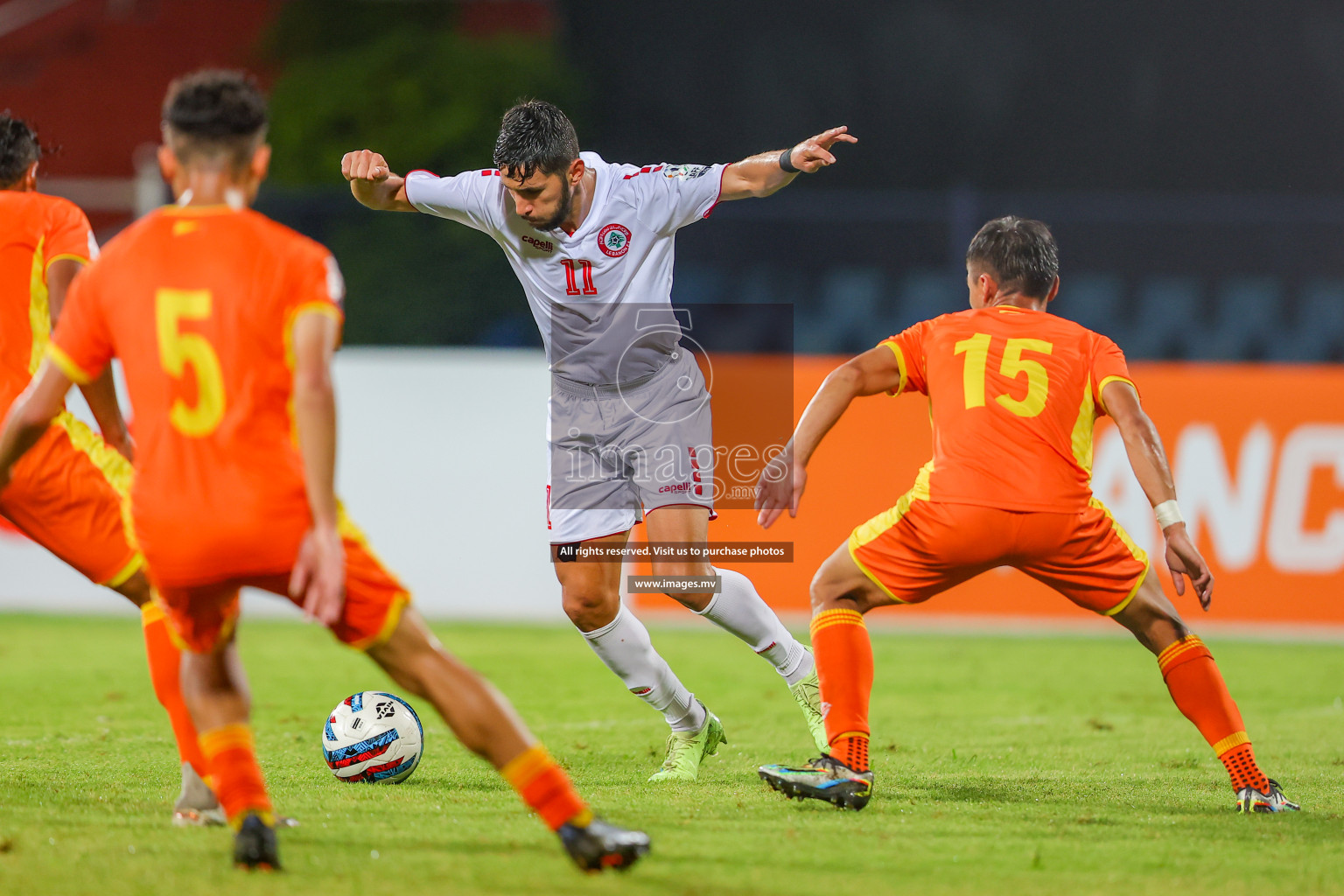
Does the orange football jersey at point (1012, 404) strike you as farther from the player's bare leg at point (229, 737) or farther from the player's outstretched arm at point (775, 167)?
the player's bare leg at point (229, 737)

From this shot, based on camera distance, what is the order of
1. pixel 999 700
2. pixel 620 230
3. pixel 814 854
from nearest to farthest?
pixel 814 854, pixel 620 230, pixel 999 700

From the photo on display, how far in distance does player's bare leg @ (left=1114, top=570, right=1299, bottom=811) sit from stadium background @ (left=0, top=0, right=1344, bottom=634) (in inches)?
161

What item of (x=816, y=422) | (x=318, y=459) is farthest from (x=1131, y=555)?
(x=318, y=459)

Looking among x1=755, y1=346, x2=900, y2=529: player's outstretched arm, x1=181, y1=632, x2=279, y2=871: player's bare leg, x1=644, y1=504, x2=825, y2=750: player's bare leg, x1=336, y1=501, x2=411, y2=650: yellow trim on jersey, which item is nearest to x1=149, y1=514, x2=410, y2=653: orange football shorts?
x1=336, y1=501, x2=411, y2=650: yellow trim on jersey

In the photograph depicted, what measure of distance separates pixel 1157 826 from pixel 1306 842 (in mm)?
449

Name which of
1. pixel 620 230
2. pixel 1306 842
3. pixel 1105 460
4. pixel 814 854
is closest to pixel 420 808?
pixel 814 854

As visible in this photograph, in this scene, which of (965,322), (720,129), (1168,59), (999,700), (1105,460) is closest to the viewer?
(965,322)

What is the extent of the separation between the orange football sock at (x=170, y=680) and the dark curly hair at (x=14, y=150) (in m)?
1.70

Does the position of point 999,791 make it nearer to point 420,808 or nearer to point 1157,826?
point 1157,826

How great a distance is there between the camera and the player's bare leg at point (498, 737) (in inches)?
140

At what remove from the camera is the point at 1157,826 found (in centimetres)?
454

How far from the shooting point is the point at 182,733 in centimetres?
433

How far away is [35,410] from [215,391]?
0.54 meters

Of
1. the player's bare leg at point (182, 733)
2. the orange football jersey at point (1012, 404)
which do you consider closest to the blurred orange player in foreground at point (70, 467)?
the player's bare leg at point (182, 733)
